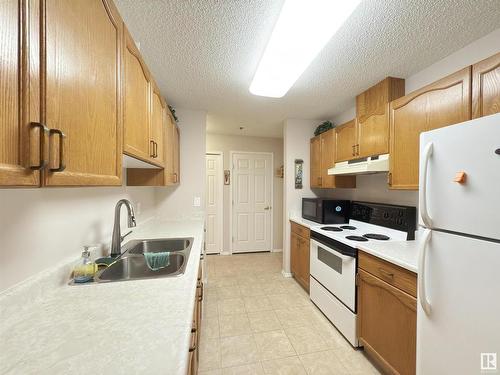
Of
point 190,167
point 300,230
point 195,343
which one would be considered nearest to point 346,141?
point 300,230

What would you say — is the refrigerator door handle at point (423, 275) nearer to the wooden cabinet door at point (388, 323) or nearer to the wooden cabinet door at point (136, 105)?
the wooden cabinet door at point (388, 323)

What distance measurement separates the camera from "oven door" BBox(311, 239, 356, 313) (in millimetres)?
1792

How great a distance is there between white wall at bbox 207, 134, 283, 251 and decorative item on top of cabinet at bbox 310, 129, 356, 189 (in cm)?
124

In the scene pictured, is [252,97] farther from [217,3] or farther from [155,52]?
[217,3]

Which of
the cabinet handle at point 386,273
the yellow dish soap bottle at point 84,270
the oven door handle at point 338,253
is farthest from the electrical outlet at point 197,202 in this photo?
the cabinet handle at point 386,273

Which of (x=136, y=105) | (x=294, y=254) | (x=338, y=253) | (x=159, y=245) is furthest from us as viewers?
(x=294, y=254)

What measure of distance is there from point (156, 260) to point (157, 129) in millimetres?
951

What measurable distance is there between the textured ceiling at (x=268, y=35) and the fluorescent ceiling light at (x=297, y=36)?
0.14 metres

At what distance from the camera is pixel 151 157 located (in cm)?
143

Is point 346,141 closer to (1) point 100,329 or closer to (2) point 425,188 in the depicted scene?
(2) point 425,188

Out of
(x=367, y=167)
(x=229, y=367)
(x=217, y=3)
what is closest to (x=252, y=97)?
(x=217, y=3)

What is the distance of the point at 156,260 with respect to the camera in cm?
143

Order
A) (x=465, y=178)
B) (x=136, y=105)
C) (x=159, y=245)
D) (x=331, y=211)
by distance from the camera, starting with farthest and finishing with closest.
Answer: (x=331, y=211)
(x=159, y=245)
(x=136, y=105)
(x=465, y=178)

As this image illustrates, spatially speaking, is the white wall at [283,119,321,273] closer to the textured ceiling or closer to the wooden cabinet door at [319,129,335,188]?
the wooden cabinet door at [319,129,335,188]
